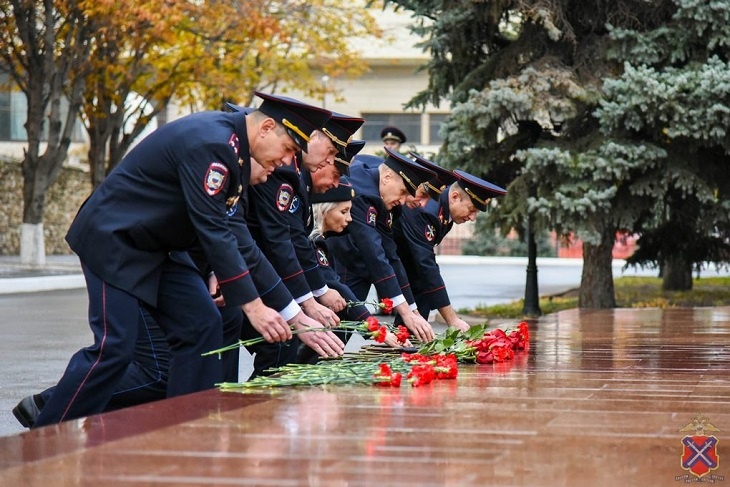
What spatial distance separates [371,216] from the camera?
754cm

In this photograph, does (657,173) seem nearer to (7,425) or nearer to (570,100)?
(570,100)

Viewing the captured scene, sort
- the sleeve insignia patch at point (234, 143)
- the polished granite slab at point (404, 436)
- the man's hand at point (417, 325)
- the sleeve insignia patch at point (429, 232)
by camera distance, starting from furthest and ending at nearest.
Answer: the sleeve insignia patch at point (429, 232), the man's hand at point (417, 325), the sleeve insignia patch at point (234, 143), the polished granite slab at point (404, 436)

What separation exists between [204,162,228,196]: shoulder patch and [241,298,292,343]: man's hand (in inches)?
18.4

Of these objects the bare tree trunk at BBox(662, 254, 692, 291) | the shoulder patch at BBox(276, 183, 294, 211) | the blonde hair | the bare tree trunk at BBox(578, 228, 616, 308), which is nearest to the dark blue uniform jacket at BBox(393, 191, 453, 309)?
the blonde hair

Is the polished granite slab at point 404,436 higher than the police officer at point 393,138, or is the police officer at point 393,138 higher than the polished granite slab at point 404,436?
the police officer at point 393,138

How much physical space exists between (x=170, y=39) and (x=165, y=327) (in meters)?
18.5

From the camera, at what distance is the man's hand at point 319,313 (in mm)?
5973

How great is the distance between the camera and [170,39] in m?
23.2

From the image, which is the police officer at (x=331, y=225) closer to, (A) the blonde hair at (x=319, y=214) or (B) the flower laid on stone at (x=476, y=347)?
(A) the blonde hair at (x=319, y=214)

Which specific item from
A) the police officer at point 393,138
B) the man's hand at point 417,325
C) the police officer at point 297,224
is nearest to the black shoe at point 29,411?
the police officer at point 297,224

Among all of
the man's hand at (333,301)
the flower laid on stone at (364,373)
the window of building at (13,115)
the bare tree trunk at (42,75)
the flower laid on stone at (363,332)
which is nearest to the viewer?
the flower laid on stone at (364,373)

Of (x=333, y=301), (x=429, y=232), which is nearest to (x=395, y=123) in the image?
(x=429, y=232)

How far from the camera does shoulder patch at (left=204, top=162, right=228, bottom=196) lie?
4953mm

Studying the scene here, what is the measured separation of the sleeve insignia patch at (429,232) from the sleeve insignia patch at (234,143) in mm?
3401
